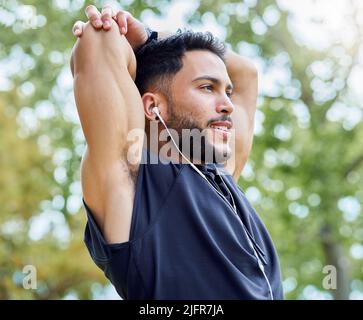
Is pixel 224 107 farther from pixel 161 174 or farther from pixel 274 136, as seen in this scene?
pixel 274 136

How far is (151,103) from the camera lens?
2.64 meters

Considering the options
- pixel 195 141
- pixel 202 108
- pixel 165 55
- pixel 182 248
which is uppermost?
pixel 165 55

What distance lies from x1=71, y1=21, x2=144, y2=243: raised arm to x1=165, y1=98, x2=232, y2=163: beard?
0.51ft

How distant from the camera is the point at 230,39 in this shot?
26.9 ft

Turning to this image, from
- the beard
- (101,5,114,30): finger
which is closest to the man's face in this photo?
the beard

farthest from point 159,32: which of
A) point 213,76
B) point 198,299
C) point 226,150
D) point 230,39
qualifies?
point 230,39

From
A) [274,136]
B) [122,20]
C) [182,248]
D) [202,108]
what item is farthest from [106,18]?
[274,136]

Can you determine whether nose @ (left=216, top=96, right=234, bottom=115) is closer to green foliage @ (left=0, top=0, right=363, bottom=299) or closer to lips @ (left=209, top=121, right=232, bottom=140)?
lips @ (left=209, top=121, right=232, bottom=140)

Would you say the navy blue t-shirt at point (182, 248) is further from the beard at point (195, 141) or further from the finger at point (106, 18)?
the finger at point (106, 18)

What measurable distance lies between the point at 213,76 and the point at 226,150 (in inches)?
9.9

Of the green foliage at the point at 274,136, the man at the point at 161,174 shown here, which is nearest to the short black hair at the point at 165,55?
the man at the point at 161,174

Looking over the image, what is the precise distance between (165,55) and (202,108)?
27cm

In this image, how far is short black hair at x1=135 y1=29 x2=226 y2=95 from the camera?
105 inches

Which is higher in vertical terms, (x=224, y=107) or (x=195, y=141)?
(x=224, y=107)
